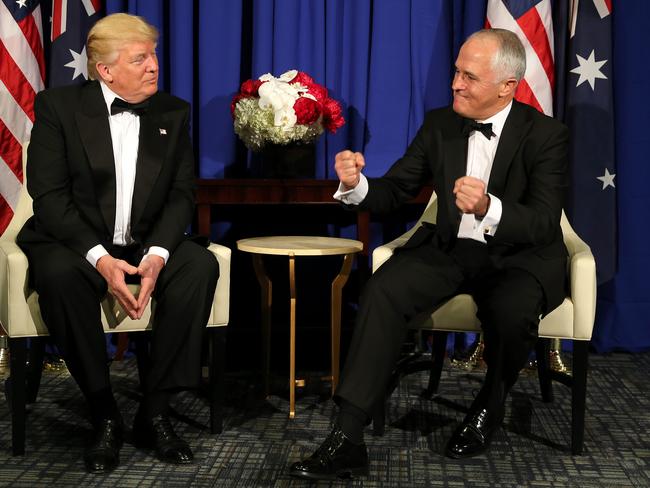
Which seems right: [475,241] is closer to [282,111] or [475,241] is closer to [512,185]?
[512,185]

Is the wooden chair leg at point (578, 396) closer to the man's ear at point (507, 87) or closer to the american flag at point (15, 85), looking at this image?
the man's ear at point (507, 87)

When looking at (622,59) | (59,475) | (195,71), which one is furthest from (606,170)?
(59,475)

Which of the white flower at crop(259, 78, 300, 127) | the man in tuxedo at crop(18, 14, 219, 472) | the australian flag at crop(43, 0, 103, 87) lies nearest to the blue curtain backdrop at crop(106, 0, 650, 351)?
the australian flag at crop(43, 0, 103, 87)

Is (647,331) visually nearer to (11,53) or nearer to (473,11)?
(473,11)

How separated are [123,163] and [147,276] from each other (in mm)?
482

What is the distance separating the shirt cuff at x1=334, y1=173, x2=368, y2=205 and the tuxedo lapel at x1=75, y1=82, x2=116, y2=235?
79 cm

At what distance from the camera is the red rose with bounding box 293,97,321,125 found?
142 inches

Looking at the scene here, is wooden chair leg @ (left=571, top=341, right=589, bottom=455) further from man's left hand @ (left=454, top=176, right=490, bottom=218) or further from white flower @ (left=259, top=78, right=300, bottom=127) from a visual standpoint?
white flower @ (left=259, top=78, right=300, bottom=127)

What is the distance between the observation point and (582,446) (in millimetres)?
2916

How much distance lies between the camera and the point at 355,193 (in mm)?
2980

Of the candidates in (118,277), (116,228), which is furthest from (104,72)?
(118,277)

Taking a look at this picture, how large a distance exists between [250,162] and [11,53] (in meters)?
1.20

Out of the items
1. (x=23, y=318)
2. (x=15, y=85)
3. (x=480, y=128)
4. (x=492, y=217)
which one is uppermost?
(x=15, y=85)

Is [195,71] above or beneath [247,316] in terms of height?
above
